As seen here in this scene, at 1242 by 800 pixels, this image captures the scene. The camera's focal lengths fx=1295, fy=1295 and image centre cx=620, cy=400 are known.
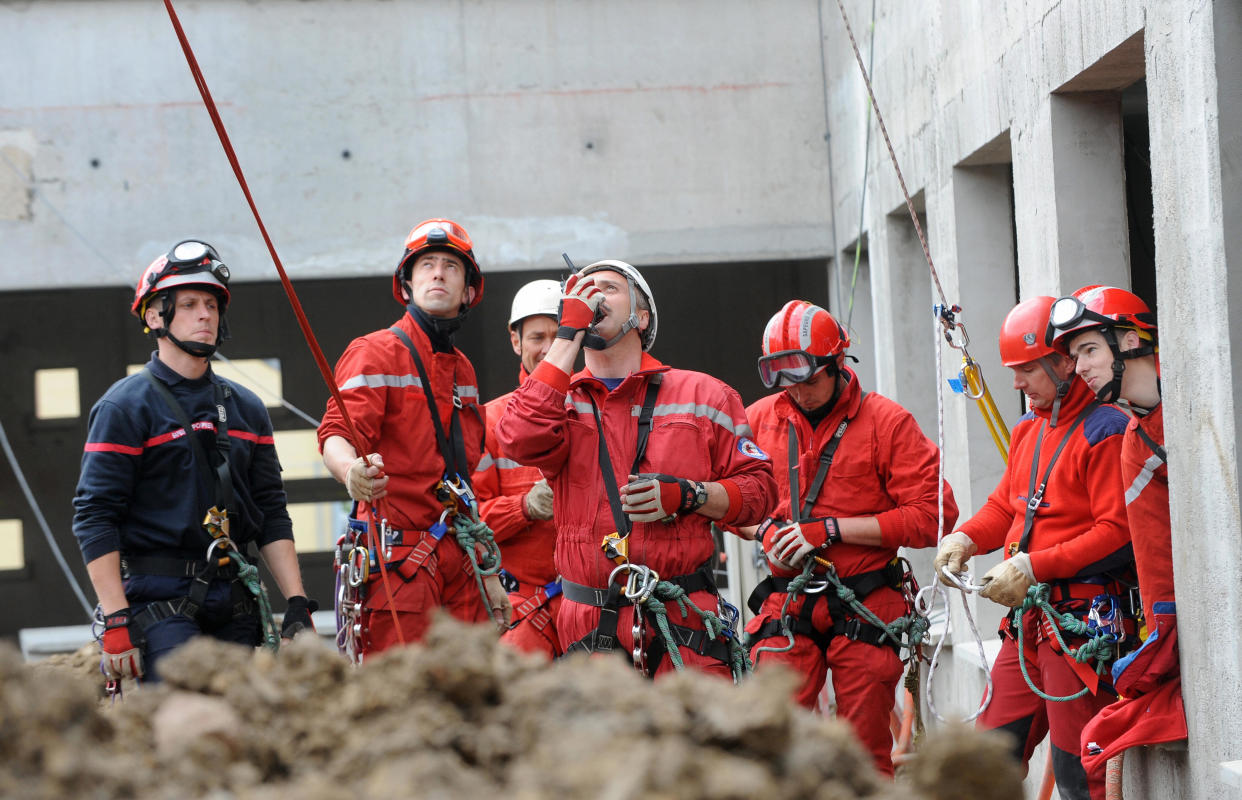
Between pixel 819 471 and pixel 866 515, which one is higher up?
pixel 819 471

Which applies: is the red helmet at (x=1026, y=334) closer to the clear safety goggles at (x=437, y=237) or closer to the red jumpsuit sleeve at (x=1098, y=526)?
the red jumpsuit sleeve at (x=1098, y=526)

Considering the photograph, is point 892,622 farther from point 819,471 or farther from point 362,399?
point 362,399

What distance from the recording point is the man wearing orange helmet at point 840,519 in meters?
5.29

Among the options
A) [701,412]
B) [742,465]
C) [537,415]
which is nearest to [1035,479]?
[742,465]

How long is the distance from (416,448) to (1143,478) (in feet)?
8.60

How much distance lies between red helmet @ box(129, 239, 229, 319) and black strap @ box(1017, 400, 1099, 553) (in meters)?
3.05

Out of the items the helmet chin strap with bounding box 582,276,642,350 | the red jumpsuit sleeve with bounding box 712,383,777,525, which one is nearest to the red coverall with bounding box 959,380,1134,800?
the red jumpsuit sleeve with bounding box 712,383,777,525

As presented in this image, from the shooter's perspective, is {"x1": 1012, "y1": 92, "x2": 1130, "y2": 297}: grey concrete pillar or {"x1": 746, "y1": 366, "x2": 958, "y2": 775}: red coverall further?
{"x1": 1012, "y1": 92, "x2": 1130, "y2": 297}: grey concrete pillar

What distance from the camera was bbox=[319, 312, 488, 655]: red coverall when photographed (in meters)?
4.86

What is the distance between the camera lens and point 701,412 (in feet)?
14.2

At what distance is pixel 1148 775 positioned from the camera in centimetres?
473

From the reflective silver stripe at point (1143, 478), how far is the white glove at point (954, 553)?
81 cm

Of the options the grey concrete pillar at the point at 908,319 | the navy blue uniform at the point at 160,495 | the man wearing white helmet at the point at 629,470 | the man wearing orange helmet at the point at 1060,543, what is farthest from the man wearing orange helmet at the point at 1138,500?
the grey concrete pillar at the point at 908,319

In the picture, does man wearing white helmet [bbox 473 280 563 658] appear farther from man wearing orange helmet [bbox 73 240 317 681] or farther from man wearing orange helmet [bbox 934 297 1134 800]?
man wearing orange helmet [bbox 934 297 1134 800]
